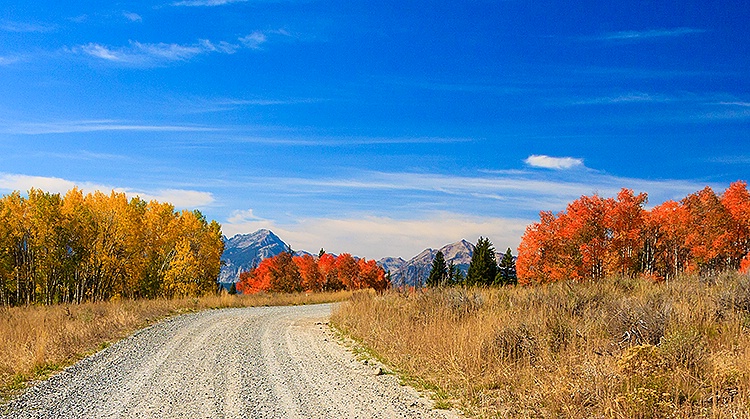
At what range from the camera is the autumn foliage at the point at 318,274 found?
262 ft

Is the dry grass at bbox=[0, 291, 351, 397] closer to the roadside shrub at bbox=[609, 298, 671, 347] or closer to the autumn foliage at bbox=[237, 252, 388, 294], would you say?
the roadside shrub at bbox=[609, 298, 671, 347]

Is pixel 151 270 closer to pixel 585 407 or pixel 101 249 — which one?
pixel 101 249

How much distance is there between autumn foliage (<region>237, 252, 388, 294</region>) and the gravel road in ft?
214

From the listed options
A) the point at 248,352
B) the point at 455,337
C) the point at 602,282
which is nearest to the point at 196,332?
the point at 248,352

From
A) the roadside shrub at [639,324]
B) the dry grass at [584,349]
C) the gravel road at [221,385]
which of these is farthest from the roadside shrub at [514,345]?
the gravel road at [221,385]

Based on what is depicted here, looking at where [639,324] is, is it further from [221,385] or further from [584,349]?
[221,385]

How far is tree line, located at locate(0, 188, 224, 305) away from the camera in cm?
4641

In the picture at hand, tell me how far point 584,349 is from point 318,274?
251 ft

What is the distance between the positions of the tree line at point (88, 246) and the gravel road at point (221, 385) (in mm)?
36665

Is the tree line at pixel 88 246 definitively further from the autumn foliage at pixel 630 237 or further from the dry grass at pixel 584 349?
the dry grass at pixel 584 349

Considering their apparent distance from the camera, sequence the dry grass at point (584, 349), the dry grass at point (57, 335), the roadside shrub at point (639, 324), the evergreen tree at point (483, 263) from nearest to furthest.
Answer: the dry grass at point (584, 349) < the roadside shrub at point (639, 324) < the dry grass at point (57, 335) < the evergreen tree at point (483, 263)

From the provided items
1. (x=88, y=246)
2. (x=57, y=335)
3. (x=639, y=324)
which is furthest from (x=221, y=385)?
(x=88, y=246)

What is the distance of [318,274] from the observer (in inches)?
3280

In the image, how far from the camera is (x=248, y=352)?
40.8 feet
